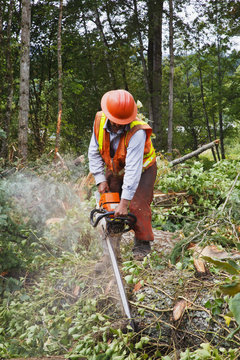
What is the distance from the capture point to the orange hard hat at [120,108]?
2.95 metres

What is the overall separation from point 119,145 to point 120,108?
0.38m

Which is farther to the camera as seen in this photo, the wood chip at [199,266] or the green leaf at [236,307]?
the wood chip at [199,266]

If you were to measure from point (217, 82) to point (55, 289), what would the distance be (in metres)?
17.0

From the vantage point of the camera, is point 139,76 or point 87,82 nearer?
point 87,82

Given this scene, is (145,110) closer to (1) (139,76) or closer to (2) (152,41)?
Result: (1) (139,76)

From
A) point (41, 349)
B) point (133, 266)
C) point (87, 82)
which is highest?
point (87, 82)

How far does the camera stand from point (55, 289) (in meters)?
3.15

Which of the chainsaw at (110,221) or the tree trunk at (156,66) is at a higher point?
the tree trunk at (156,66)

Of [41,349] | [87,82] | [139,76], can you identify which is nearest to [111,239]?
[41,349]

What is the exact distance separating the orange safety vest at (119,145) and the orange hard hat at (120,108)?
110mm

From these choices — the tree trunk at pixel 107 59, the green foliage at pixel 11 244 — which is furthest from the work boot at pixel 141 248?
the tree trunk at pixel 107 59

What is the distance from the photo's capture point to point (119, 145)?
3.16 m

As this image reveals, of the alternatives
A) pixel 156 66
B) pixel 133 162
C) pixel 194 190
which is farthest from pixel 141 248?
pixel 156 66

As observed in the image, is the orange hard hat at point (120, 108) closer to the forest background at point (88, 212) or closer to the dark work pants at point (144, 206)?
the dark work pants at point (144, 206)
